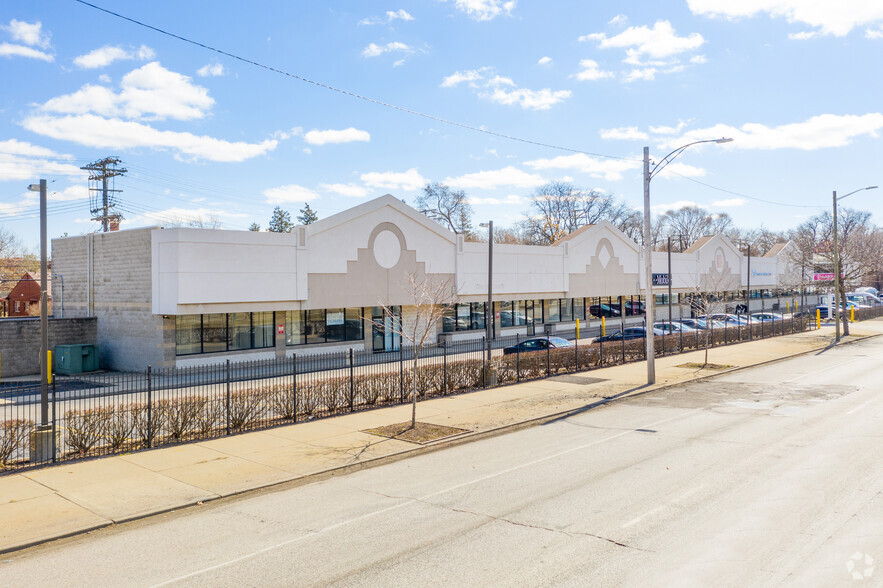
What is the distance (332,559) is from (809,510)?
6.61m

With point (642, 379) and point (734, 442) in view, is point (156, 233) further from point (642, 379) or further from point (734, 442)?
point (734, 442)

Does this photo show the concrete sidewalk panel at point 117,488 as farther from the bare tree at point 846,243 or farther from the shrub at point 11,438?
the bare tree at point 846,243

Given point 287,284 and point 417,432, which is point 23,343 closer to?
point 287,284

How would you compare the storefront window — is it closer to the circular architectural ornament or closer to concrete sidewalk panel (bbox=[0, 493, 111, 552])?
the circular architectural ornament

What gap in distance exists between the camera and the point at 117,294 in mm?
29672

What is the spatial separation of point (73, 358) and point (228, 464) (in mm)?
20446

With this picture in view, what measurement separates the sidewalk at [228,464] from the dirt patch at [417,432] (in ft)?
0.84

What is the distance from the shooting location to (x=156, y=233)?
27.0 m

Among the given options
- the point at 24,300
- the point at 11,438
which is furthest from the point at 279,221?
the point at 11,438

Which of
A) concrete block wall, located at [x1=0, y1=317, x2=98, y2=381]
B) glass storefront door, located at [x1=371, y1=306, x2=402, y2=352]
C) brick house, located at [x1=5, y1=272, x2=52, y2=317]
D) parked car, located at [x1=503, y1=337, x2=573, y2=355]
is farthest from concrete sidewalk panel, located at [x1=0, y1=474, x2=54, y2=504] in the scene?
brick house, located at [x1=5, y1=272, x2=52, y2=317]

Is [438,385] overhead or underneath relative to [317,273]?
underneath

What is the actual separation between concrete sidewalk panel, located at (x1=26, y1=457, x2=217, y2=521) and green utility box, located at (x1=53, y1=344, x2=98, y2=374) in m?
18.5

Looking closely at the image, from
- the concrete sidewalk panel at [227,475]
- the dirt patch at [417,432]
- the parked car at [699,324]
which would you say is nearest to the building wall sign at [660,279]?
the parked car at [699,324]

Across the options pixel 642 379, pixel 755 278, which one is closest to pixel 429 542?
pixel 642 379
